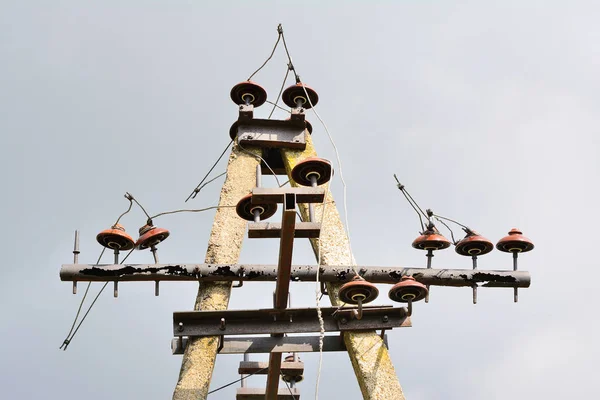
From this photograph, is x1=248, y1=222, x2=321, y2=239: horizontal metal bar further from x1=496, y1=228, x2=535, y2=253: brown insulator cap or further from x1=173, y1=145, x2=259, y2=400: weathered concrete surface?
x1=496, y1=228, x2=535, y2=253: brown insulator cap

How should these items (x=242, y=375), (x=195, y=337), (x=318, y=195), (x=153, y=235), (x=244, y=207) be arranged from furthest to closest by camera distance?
(x=242, y=375)
(x=153, y=235)
(x=195, y=337)
(x=244, y=207)
(x=318, y=195)

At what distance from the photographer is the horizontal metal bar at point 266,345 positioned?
8.76 metres

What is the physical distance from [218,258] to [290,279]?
37.9 inches

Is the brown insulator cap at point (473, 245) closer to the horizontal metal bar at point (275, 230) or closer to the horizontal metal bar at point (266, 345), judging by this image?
the horizontal metal bar at point (266, 345)

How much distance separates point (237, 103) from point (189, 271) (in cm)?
288

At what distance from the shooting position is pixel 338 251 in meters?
9.45

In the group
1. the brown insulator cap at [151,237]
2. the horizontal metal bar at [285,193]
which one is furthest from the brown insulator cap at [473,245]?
the brown insulator cap at [151,237]

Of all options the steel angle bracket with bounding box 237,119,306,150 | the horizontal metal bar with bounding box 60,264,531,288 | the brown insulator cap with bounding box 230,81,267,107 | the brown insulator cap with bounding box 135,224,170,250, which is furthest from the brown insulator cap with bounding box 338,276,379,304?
the brown insulator cap with bounding box 230,81,267,107

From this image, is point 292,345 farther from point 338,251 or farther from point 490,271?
point 490,271

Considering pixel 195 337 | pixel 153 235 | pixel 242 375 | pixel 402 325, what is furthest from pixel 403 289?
pixel 242 375

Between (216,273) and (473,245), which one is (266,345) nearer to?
(216,273)

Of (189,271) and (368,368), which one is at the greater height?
(189,271)

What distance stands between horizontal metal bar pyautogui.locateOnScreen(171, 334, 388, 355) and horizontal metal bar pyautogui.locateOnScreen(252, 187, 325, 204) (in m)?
→ 1.71

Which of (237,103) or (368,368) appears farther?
(237,103)
